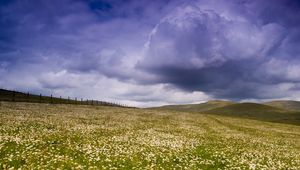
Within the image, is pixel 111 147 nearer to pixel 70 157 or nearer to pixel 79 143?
pixel 79 143

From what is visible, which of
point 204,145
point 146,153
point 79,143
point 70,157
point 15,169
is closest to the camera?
point 15,169

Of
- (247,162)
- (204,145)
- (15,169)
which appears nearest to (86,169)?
(15,169)

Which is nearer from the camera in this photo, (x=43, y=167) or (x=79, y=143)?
(x=43, y=167)

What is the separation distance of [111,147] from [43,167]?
25.5 ft

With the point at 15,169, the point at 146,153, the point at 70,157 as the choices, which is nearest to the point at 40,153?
the point at 70,157

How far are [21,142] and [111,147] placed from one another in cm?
688

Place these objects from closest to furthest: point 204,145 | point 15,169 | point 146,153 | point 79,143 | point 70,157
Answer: point 15,169, point 70,157, point 146,153, point 79,143, point 204,145

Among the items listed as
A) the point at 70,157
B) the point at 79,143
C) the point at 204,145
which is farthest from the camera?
the point at 204,145

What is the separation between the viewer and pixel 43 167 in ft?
56.2

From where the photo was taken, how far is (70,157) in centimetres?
1983

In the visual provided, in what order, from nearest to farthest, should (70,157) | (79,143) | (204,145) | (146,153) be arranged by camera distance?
(70,157) → (146,153) → (79,143) → (204,145)

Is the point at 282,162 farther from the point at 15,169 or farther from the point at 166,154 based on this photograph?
the point at 15,169

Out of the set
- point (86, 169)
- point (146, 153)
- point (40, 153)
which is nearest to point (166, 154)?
point (146, 153)

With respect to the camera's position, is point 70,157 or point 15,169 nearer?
point 15,169
